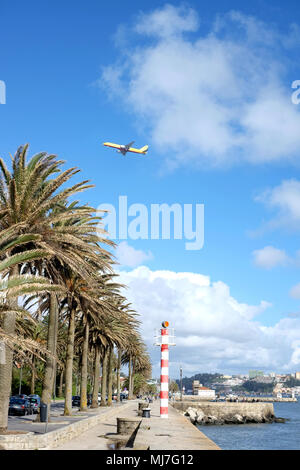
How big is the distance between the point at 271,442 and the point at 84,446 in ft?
143

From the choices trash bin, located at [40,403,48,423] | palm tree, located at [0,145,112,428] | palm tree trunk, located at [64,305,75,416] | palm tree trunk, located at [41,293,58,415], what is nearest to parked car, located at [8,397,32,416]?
palm tree trunk, located at [64,305,75,416]

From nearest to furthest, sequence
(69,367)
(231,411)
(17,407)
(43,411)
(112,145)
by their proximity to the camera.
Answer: (43,411)
(69,367)
(17,407)
(112,145)
(231,411)

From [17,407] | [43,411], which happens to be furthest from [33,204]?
[17,407]

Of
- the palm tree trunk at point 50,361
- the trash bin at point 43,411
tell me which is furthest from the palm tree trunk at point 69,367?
the trash bin at point 43,411

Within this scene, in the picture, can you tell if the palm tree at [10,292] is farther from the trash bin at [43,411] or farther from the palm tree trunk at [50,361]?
the palm tree trunk at [50,361]

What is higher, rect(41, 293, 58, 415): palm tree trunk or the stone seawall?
rect(41, 293, 58, 415): palm tree trunk

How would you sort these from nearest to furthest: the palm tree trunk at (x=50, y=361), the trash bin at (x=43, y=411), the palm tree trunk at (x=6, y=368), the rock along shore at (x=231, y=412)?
the palm tree trunk at (x=6, y=368) < the trash bin at (x=43, y=411) < the palm tree trunk at (x=50, y=361) < the rock along shore at (x=231, y=412)

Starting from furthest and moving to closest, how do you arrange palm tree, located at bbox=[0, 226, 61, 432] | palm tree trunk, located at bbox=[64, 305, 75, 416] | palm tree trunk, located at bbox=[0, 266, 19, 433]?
1. palm tree trunk, located at bbox=[64, 305, 75, 416]
2. palm tree trunk, located at bbox=[0, 266, 19, 433]
3. palm tree, located at bbox=[0, 226, 61, 432]

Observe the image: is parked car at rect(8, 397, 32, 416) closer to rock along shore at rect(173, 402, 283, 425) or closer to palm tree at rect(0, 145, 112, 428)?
palm tree at rect(0, 145, 112, 428)

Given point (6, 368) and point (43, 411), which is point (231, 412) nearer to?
point (43, 411)

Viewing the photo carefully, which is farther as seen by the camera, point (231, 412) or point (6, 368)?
point (231, 412)

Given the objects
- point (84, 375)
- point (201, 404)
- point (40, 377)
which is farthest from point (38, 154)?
point (201, 404)

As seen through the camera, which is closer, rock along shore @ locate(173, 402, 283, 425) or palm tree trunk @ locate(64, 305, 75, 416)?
palm tree trunk @ locate(64, 305, 75, 416)
